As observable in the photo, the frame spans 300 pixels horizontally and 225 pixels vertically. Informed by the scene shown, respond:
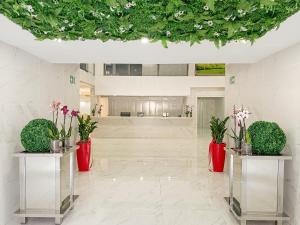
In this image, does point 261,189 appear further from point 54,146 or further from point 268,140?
point 54,146

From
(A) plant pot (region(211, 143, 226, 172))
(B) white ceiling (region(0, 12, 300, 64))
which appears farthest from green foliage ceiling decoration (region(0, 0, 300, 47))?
(A) plant pot (region(211, 143, 226, 172))

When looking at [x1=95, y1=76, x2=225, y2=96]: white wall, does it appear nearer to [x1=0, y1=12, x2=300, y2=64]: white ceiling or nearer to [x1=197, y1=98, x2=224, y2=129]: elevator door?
[x1=197, y1=98, x2=224, y2=129]: elevator door

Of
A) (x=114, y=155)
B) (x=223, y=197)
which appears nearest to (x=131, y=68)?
(x=114, y=155)

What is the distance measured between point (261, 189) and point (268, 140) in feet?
2.03

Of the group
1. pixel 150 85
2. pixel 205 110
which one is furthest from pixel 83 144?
pixel 205 110

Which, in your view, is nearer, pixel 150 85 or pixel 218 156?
pixel 218 156

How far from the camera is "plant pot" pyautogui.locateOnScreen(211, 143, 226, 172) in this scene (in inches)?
231

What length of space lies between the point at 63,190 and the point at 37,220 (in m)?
0.51

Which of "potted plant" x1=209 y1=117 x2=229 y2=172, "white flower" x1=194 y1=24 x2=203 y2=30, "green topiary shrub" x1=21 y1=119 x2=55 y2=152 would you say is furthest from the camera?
"potted plant" x1=209 y1=117 x2=229 y2=172

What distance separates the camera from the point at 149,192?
4.66 meters

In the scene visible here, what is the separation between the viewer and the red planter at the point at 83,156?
5.92 meters

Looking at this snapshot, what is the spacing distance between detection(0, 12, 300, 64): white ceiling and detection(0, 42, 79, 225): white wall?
0.20 meters

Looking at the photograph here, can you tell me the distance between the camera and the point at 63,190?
3.56 metres

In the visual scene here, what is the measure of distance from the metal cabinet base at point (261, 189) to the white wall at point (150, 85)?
962cm
